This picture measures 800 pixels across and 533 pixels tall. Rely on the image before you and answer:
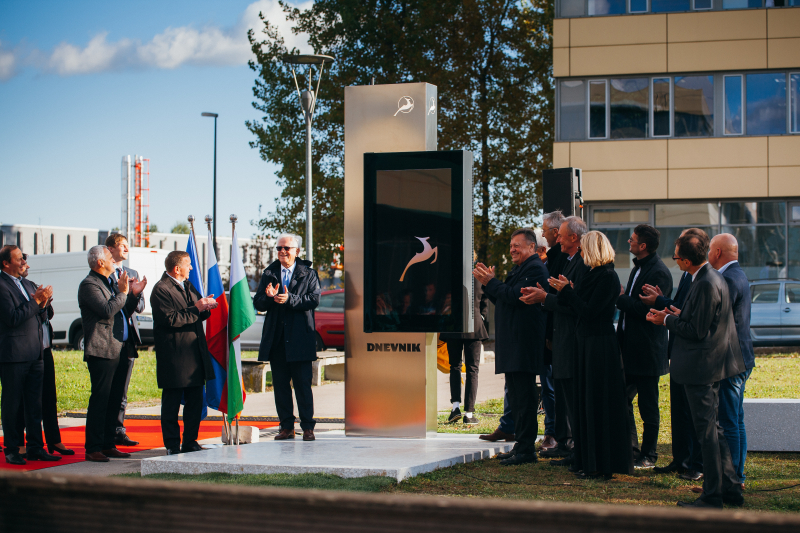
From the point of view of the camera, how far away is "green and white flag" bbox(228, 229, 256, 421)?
7121mm

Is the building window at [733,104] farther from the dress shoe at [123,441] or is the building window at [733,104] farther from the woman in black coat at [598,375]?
the dress shoe at [123,441]

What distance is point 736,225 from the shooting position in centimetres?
2200

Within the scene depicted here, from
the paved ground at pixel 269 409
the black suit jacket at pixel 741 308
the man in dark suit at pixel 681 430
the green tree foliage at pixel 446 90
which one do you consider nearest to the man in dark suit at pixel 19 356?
the paved ground at pixel 269 409

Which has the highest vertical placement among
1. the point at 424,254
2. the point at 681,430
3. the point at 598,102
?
the point at 598,102

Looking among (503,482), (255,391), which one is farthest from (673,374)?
(255,391)

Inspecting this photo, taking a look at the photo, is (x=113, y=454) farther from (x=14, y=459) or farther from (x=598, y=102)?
(x=598, y=102)

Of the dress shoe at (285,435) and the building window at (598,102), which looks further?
the building window at (598,102)

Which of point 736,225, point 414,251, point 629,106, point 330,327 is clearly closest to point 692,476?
point 414,251

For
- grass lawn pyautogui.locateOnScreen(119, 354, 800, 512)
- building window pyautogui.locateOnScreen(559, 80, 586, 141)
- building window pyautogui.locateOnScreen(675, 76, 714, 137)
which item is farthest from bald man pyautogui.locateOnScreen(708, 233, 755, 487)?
building window pyautogui.locateOnScreen(675, 76, 714, 137)

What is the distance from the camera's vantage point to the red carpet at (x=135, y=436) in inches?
266

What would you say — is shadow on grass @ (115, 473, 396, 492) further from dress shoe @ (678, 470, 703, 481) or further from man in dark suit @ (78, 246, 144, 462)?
dress shoe @ (678, 470, 703, 481)

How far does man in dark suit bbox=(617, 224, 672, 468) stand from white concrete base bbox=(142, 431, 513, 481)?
4.21 ft

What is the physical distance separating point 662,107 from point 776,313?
25.0 ft

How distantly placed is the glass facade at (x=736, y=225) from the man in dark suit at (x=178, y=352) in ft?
56.4
